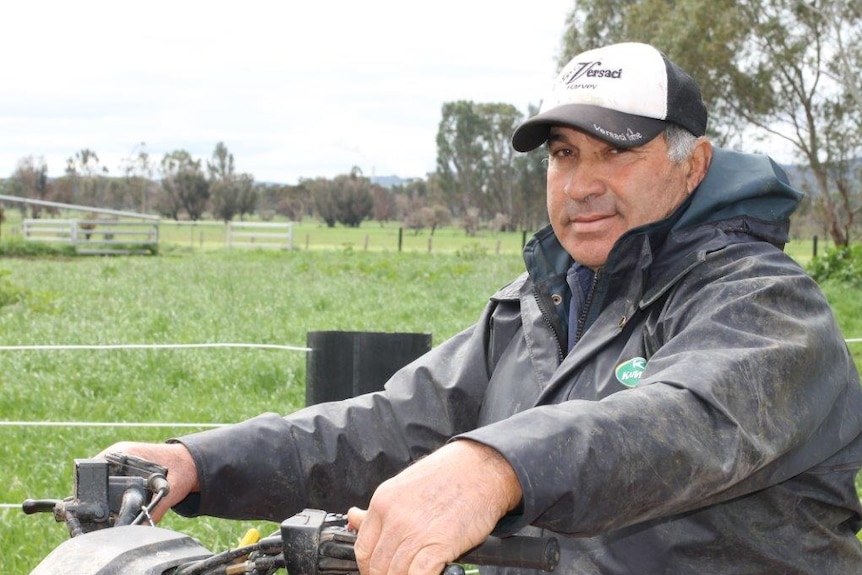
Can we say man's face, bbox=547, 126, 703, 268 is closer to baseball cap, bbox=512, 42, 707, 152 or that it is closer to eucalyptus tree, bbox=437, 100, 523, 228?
baseball cap, bbox=512, 42, 707, 152

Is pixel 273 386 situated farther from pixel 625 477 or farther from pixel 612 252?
pixel 625 477

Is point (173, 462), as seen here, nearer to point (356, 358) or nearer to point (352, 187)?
point (356, 358)

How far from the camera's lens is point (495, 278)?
21844 mm

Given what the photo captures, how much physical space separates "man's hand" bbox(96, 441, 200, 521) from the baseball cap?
3.13 feet

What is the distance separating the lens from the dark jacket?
168 cm

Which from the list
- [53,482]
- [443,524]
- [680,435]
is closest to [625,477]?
[680,435]

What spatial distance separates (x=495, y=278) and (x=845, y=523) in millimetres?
19458

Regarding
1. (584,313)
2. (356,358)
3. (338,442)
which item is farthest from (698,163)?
(356,358)

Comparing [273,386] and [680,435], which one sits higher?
[680,435]

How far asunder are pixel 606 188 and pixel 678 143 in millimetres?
172

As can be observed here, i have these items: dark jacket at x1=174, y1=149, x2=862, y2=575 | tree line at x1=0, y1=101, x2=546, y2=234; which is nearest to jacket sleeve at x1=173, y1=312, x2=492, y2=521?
dark jacket at x1=174, y1=149, x2=862, y2=575

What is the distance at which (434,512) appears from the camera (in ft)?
4.85

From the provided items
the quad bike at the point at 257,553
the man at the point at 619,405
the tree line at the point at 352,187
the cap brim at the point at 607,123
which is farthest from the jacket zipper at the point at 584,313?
the tree line at the point at 352,187

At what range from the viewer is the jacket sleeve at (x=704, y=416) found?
5.30ft
